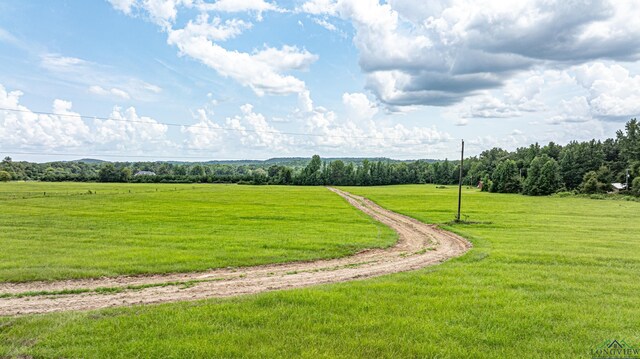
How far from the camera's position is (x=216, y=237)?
2394cm

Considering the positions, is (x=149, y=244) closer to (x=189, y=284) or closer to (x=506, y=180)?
(x=189, y=284)

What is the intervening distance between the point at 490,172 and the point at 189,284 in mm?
166339

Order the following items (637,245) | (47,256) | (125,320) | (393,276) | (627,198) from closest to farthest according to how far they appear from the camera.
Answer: (125,320), (393,276), (47,256), (637,245), (627,198)

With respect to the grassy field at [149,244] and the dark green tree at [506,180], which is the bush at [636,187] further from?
the grassy field at [149,244]

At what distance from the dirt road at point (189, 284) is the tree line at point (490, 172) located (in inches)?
4067

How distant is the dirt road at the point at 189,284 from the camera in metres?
11.1

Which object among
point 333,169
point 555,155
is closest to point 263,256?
point 333,169

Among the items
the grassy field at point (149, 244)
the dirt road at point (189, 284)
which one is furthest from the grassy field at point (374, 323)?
the grassy field at point (149, 244)

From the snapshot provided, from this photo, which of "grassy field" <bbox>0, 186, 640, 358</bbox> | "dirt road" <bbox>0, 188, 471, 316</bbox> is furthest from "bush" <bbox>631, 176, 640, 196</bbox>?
"grassy field" <bbox>0, 186, 640, 358</bbox>

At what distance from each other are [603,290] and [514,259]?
5.72m

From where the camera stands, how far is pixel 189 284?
13258mm

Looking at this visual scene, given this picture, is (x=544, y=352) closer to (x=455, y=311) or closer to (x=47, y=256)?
(x=455, y=311)

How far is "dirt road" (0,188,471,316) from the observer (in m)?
11.1

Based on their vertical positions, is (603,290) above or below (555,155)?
below
